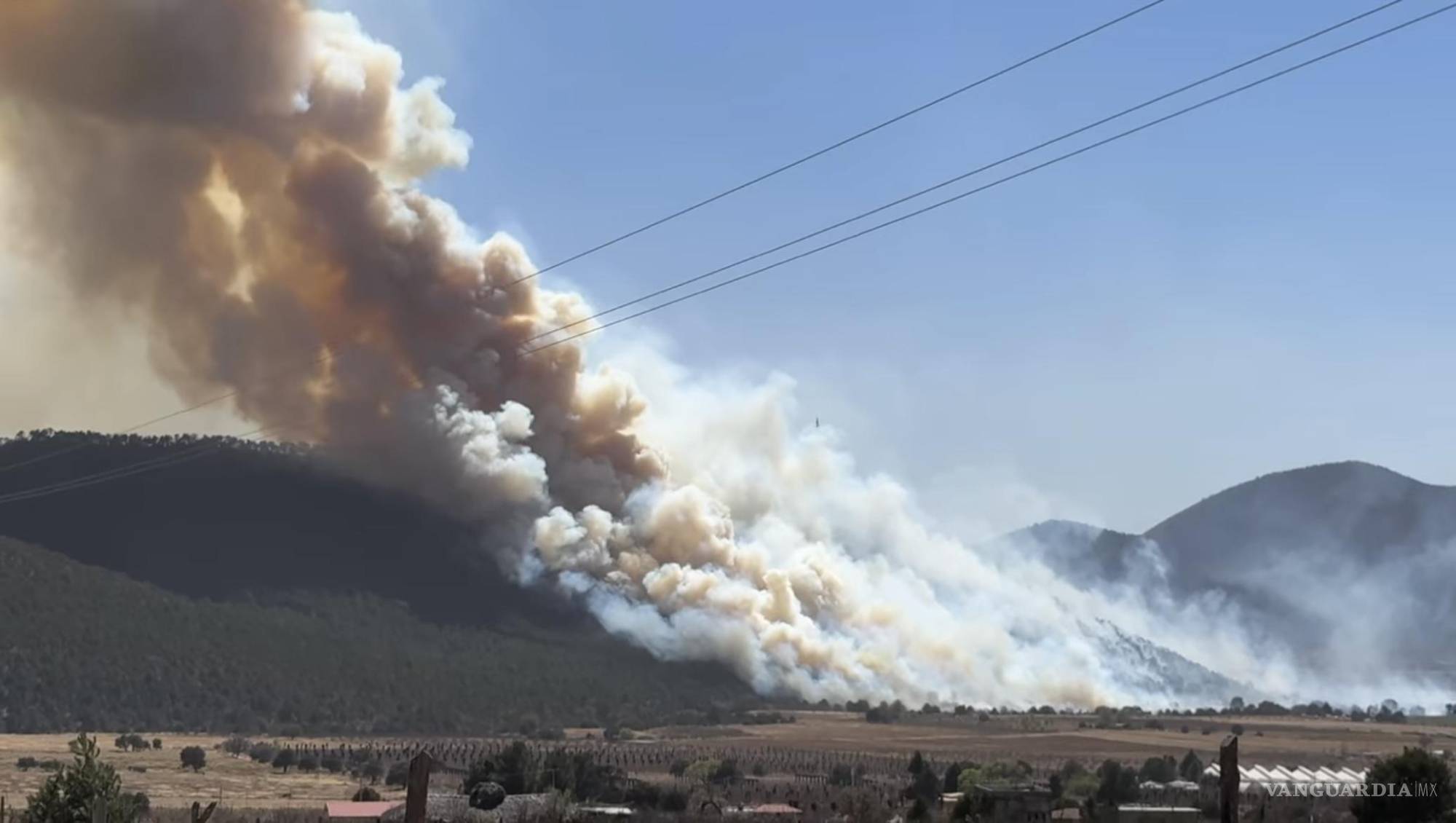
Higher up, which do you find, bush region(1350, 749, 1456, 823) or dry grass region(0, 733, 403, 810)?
bush region(1350, 749, 1456, 823)

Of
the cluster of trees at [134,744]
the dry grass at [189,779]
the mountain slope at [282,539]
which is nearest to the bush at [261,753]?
the dry grass at [189,779]

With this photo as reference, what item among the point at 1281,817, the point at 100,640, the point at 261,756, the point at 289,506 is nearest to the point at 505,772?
the point at 261,756

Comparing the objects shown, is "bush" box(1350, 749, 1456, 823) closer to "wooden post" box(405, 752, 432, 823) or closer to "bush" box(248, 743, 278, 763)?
"wooden post" box(405, 752, 432, 823)

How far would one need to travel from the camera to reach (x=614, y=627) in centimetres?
17900

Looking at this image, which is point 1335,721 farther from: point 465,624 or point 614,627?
point 465,624

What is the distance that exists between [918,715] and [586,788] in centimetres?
7575

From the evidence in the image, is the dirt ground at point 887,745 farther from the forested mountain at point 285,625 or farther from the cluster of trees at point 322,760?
the forested mountain at point 285,625

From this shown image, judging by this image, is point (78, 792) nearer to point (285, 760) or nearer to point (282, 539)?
point (285, 760)

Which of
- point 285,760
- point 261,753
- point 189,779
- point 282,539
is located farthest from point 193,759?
point 282,539

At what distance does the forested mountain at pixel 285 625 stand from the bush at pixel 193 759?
29511mm

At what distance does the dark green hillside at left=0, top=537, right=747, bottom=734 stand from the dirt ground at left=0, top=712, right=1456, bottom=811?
6.73m

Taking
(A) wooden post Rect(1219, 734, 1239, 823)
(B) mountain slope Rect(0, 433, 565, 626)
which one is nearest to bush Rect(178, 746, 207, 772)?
(B) mountain slope Rect(0, 433, 565, 626)

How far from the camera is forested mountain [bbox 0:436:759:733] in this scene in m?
150

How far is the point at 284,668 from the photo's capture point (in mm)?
157625
